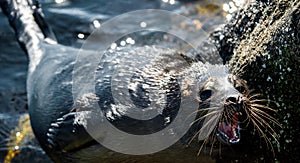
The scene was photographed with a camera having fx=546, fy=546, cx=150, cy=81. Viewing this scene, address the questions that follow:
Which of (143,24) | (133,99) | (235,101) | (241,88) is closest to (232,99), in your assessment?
(235,101)

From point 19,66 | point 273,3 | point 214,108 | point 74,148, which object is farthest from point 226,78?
point 19,66

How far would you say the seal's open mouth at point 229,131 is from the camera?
340cm

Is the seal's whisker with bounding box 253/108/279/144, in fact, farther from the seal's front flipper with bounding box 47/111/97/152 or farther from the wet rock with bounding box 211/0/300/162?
the seal's front flipper with bounding box 47/111/97/152

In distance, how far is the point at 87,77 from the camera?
4258 mm

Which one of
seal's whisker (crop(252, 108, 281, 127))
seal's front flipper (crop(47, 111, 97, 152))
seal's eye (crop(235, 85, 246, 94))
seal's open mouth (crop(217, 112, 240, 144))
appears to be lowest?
seal's front flipper (crop(47, 111, 97, 152))

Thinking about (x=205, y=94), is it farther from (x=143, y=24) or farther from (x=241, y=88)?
(x=143, y=24)

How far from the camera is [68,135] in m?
4.07

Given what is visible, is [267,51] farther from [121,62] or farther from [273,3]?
[121,62]

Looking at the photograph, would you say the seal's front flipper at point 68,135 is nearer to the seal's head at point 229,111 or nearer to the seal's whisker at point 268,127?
the seal's head at point 229,111

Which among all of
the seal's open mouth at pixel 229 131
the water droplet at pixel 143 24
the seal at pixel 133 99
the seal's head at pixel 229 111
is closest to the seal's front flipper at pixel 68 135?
the seal at pixel 133 99

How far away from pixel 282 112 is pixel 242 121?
0.27 m

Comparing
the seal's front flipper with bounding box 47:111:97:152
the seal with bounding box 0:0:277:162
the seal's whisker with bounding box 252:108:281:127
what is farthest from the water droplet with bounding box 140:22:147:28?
the seal's whisker with bounding box 252:108:281:127

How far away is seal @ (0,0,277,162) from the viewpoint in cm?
343

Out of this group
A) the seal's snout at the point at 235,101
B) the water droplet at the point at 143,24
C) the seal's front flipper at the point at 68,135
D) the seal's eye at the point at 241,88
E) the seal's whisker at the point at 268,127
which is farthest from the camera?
the water droplet at the point at 143,24
